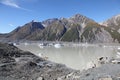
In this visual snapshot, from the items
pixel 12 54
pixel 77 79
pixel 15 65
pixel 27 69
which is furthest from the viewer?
pixel 12 54

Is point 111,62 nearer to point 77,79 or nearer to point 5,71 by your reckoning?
point 77,79

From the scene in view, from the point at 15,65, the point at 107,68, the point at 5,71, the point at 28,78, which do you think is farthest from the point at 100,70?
the point at 15,65

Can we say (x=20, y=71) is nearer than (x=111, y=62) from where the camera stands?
No

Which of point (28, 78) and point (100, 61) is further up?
point (100, 61)

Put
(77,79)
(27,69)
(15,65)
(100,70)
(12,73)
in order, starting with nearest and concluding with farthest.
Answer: (77,79)
(100,70)
(12,73)
(27,69)
(15,65)

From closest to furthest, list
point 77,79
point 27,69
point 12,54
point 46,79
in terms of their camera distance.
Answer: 1. point 77,79
2. point 46,79
3. point 27,69
4. point 12,54

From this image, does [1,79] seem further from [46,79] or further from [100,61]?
[100,61]

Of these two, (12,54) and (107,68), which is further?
(12,54)

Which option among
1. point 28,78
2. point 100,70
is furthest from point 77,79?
point 28,78

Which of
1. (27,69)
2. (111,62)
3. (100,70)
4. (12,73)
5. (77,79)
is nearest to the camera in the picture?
(77,79)
